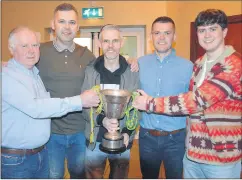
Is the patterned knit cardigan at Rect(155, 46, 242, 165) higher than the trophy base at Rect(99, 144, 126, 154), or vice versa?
the patterned knit cardigan at Rect(155, 46, 242, 165)

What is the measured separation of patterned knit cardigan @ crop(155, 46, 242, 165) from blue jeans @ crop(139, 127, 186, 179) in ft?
1.32

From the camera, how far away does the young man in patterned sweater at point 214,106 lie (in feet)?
5.23

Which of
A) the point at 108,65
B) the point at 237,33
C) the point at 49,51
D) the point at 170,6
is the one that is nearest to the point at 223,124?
the point at 108,65

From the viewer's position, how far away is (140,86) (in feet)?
7.43

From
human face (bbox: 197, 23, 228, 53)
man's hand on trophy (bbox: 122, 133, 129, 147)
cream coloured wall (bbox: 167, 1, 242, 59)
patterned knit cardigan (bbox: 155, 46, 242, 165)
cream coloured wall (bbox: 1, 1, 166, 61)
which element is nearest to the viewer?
patterned knit cardigan (bbox: 155, 46, 242, 165)

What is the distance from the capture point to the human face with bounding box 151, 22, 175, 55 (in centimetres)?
223

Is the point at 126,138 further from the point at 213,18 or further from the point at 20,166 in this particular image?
the point at 213,18

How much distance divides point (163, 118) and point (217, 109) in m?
0.61

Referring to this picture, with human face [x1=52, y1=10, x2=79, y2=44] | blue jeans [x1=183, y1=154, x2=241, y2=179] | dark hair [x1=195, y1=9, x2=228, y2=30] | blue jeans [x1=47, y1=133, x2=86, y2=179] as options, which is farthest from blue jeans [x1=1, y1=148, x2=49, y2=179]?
dark hair [x1=195, y1=9, x2=228, y2=30]

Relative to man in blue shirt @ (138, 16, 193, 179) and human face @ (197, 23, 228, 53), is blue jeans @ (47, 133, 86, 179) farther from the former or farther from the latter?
human face @ (197, 23, 228, 53)

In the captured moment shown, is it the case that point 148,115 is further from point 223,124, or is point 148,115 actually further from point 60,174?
point 60,174

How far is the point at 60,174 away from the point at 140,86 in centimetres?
108

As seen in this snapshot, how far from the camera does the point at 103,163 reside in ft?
7.03

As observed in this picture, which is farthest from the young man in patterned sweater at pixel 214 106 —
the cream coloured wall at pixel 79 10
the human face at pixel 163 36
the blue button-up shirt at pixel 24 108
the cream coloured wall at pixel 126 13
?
the cream coloured wall at pixel 79 10
